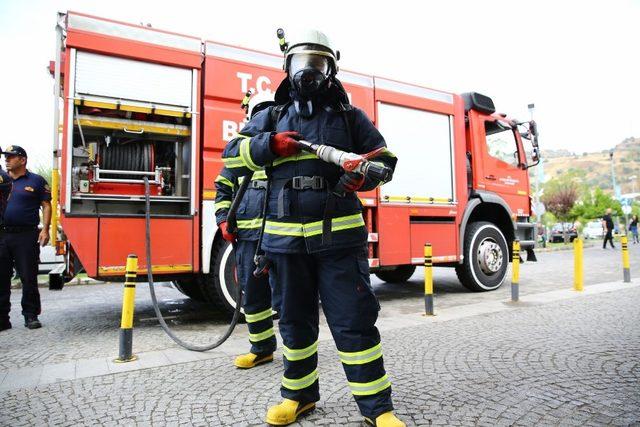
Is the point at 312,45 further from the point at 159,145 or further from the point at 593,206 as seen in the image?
the point at 593,206

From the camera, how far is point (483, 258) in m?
7.04

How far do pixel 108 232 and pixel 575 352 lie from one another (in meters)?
4.35

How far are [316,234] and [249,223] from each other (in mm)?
1186

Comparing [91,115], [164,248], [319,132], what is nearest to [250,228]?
[319,132]

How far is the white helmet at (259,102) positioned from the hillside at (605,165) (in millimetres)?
114183

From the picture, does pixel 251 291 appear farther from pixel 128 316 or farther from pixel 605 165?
pixel 605 165

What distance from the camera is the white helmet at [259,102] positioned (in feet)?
10.4

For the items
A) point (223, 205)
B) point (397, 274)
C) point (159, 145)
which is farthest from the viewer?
point (397, 274)

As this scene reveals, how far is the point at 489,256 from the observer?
23.2 ft

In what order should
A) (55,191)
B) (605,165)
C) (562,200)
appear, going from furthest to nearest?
1. (605,165)
2. (562,200)
3. (55,191)

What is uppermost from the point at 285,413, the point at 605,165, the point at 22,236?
the point at 605,165

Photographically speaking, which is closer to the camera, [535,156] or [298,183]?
[298,183]

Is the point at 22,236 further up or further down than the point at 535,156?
further down

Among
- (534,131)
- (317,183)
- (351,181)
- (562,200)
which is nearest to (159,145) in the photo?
(317,183)
